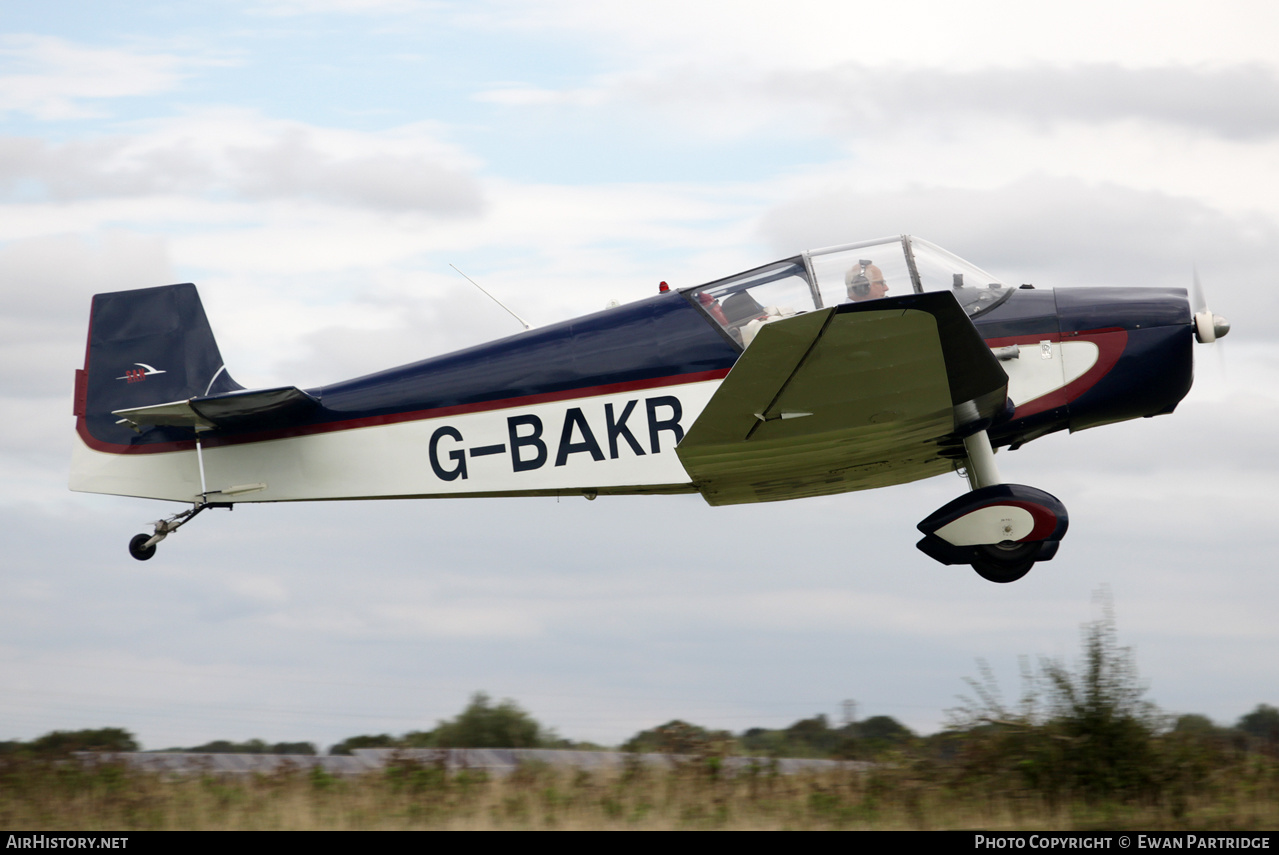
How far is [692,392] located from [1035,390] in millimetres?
2344

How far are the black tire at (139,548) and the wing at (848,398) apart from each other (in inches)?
156

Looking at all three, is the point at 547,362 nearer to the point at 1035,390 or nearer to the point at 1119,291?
the point at 1035,390

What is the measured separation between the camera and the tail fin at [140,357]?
8500mm

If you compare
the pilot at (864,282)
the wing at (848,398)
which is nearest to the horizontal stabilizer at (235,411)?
the wing at (848,398)

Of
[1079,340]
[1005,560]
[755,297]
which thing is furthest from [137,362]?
[1079,340]

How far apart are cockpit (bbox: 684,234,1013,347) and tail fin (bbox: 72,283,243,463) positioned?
3.89 meters

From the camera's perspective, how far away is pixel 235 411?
26.4 ft

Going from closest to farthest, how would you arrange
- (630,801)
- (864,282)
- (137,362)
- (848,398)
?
(630,801)
(848,398)
(864,282)
(137,362)

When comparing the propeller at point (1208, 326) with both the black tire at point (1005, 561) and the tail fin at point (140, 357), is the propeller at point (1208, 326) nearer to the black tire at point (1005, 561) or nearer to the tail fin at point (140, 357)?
the black tire at point (1005, 561)

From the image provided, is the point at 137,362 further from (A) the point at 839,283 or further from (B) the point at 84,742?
(A) the point at 839,283

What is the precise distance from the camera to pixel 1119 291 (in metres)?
7.84

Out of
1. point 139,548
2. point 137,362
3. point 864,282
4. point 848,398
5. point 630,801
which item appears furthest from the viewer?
point 137,362

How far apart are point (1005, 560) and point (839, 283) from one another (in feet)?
7.05
